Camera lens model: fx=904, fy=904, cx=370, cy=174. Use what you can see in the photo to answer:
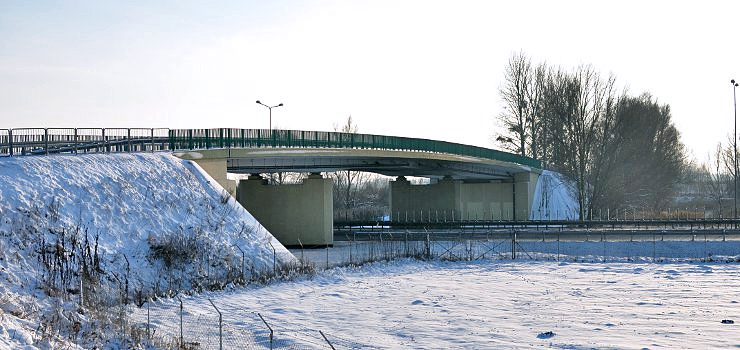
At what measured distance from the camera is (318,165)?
52844mm

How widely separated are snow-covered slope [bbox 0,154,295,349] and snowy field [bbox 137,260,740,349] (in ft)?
7.25

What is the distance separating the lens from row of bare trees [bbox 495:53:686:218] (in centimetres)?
7188

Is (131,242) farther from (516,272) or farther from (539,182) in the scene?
(539,182)

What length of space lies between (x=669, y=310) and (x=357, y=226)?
155 feet

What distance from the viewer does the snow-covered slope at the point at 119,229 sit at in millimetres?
26578

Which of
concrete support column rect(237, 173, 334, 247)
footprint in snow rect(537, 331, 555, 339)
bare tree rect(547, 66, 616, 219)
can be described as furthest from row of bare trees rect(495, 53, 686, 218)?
footprint in snow rect(537, 331, 555, 339)

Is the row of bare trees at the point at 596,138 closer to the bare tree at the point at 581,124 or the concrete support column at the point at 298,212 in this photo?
the bare tree at the point at 581,124

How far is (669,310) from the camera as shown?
2556 centimetres

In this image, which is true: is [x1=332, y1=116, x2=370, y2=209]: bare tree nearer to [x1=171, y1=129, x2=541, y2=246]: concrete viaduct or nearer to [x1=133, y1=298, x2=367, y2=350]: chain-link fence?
[x1=171, y1=129, x2=541, y2=246]: concrete viaduct

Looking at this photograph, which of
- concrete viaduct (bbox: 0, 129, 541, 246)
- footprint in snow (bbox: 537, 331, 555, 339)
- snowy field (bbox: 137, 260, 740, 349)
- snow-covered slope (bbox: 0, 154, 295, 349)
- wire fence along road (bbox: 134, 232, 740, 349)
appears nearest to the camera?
wire fence along road (bbox: 134, 232, 740, 349)

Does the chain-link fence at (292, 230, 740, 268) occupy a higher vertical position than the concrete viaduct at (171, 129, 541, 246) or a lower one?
lower

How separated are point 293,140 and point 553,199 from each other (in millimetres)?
44418

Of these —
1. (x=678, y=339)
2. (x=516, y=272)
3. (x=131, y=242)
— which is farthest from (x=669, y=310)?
(x=131, y=242)

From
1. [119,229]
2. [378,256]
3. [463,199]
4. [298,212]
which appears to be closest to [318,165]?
[298,212]
